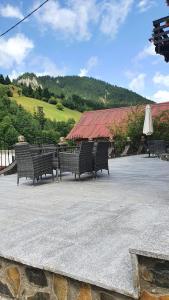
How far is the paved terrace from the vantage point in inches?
108

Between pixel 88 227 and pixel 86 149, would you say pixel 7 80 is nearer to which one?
pixel 86 149

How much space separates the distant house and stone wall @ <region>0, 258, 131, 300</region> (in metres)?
19.7

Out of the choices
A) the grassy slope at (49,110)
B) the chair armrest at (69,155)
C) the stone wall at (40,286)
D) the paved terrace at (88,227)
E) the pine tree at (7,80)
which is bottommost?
the stone wall at (40,286)

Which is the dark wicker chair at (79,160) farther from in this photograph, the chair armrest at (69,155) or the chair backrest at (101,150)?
the chair backrest at (101,150)

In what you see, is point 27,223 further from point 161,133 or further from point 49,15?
point 161,133

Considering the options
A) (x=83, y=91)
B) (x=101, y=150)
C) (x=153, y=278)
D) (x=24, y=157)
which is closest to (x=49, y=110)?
(x=83, y=91)

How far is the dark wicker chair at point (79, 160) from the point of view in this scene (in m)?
6.98

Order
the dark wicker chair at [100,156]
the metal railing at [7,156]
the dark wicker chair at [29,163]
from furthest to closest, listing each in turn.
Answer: the metal railing at [7,156] < the dark wicker chair at [100,156] < the dark wicker chair at [29,163]

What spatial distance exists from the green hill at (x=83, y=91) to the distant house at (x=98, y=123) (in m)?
20.5

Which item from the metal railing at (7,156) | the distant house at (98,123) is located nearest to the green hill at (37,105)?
the distant house at (98,123)

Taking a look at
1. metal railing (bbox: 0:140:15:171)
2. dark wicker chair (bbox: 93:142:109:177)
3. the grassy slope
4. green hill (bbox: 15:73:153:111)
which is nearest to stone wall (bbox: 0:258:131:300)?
dark wicker chair (bbox: 93:142:109:177)

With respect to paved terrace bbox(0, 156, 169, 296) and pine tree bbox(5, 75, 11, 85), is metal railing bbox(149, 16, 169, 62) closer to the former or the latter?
paved terrace bbox(0, 156, 169, 296)

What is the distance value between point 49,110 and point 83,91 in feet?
28.5

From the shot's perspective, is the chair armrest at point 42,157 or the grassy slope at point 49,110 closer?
the chair armrest at point 42,157
